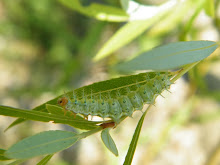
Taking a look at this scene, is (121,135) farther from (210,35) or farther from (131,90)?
(131,90)

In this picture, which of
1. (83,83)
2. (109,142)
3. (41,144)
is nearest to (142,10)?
(109,142)

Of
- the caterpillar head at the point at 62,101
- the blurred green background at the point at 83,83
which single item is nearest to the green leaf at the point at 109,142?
the caterpillar head at the point at 62,101

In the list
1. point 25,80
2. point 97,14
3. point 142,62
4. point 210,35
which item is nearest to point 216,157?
point 97,14

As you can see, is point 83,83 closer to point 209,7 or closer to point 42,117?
point 209,7

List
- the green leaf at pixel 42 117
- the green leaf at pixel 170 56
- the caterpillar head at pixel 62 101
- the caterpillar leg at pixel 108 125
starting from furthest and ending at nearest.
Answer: the caterpillar head at pixel 62 101
the caterpillar leg at pixel 108 125
the green leaf at pixel 42 117
the green leaf at pixel 170 56

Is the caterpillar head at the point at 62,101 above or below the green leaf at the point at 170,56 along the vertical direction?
above

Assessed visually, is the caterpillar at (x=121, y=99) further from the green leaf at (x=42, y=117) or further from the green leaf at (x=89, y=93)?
the green leaf at (x=42, y=117)
